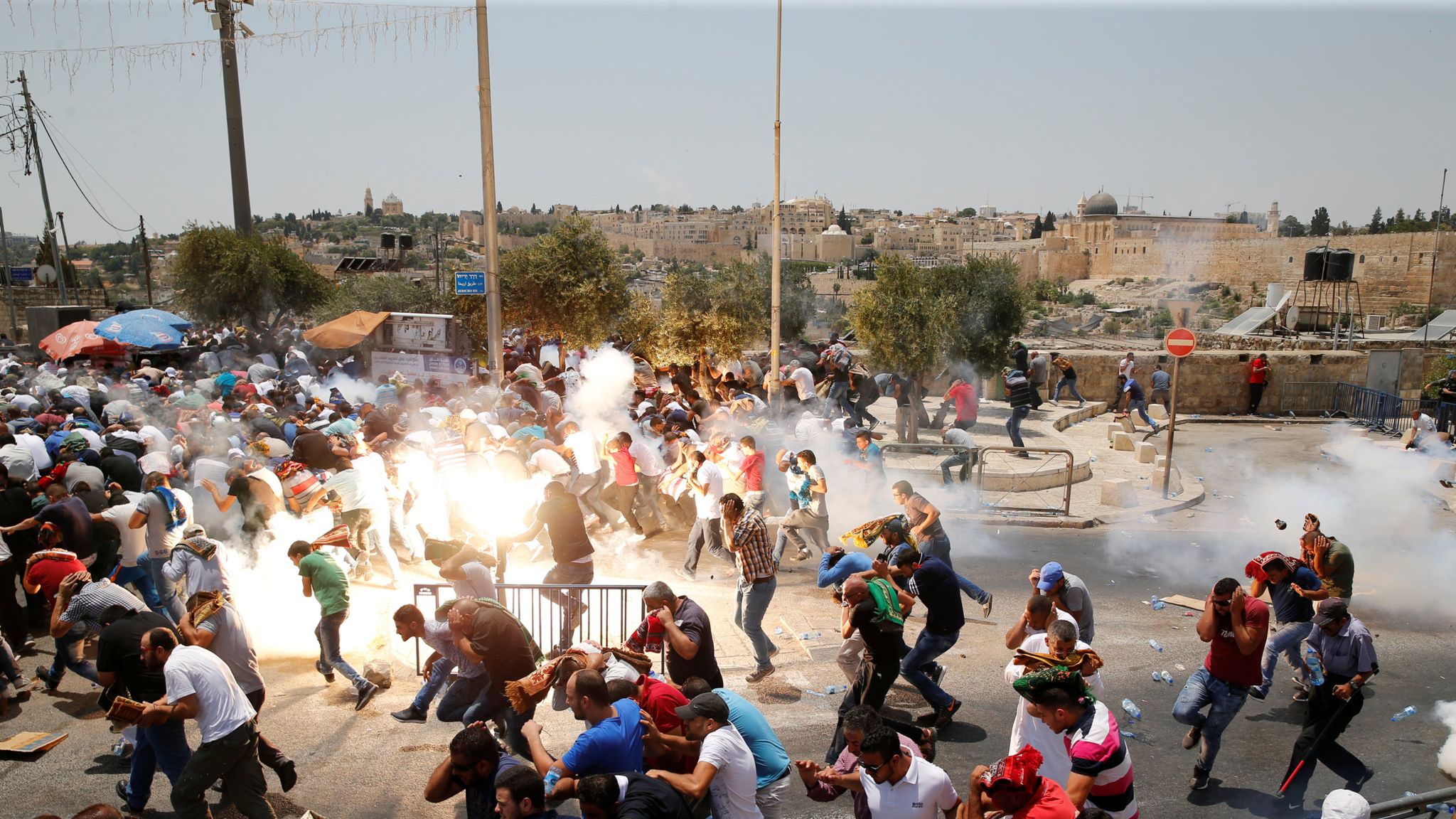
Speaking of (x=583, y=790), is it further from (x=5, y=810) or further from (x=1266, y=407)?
(x=1266, y=407)

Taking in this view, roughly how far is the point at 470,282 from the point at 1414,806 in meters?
11.7

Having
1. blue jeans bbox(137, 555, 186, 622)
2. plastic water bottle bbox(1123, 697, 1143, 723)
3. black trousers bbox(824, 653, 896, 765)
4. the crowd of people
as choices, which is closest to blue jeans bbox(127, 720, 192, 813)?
the crowd of people

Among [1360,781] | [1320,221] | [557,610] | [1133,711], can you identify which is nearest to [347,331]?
[557,610]

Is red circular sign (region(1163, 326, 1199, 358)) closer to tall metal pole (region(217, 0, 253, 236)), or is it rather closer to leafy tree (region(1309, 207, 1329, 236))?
tall metal pole (region(217, 0, 253, 236))

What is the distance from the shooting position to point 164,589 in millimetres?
7270

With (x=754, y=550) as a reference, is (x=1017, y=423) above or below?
below

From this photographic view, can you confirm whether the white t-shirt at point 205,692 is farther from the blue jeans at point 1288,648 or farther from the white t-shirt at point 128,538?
the blue jeans at point 1288,648

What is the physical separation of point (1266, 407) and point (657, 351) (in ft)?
45.9

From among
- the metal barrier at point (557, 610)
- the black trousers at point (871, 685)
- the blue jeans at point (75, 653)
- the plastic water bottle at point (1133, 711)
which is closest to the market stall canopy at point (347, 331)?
the metal barrier at point (557, 610)

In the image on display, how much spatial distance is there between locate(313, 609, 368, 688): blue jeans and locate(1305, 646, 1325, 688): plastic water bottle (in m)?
6.08

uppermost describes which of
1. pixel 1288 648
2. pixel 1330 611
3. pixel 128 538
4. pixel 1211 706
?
pixel 1330 611

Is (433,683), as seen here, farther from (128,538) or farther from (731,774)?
(128,538)

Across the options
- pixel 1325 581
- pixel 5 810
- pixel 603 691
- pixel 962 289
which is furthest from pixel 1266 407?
pixel 5 810

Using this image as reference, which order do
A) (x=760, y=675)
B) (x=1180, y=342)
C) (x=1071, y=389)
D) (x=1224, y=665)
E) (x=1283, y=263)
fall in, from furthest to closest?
1. (x=1283, y=263)
2. (x=1071, y=389)
3. (x=1180, y=342)
4. (x=760, y=675)
5. (x=1224, y=665)
